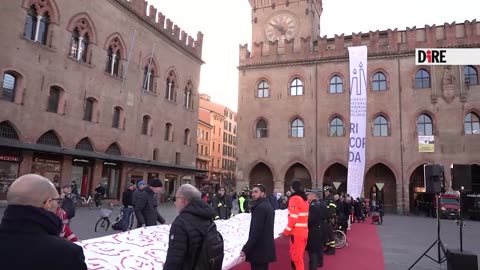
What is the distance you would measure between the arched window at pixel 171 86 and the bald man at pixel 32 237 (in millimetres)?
32855

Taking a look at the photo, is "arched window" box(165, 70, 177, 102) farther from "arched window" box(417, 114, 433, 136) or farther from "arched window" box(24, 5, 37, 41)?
"arched window" box(417, 114, 433, 136)

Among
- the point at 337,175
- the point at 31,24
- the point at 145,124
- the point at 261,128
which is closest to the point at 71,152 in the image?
the point at 31,24

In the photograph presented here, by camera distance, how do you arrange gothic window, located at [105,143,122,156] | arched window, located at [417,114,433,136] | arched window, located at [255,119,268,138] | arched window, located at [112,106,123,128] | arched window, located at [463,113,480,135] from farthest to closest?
1. arched window, located at [255,119,268,138]
2. arched window, located at [417,114,433,136]
3. arched window, located at [463,113,480,135]
4. arched window, located at [112,106,123,128]
5. gothic window, located at [105,143,122,156]

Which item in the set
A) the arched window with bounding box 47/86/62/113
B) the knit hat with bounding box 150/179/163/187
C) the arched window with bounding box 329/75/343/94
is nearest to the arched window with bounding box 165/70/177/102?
the arched window with bounding box 47/86/62/113

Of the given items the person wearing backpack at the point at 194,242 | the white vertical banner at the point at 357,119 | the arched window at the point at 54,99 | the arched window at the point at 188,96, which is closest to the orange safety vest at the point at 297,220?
the person wearing backpack at the point at 194,242

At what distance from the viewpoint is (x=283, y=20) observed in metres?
38.0

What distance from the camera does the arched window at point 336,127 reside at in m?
32.5

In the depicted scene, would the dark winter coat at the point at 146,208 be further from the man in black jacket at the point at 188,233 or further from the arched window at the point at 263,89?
the arched window at the point at 263,89

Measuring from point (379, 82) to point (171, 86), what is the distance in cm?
1901

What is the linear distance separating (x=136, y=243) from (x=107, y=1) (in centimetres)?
2554

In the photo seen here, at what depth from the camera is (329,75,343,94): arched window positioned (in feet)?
109

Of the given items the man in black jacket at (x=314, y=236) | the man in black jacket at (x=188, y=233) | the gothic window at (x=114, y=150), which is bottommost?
the man in black jacket at (x=314, y=236)

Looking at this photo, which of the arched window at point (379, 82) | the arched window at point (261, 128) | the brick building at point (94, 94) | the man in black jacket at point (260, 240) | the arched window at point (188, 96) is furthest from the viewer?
the arched window at point (188, 96)

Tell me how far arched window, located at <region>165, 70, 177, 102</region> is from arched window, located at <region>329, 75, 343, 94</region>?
14.7 metres
